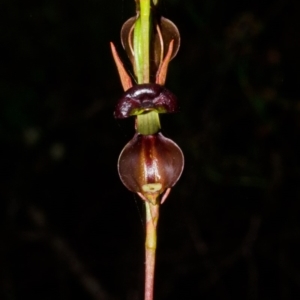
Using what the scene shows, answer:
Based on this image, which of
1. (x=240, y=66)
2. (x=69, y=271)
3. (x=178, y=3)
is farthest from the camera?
(x=69, y=271)

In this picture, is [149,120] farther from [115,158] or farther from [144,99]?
[115,158]

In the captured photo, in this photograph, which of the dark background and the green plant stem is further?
the dark background

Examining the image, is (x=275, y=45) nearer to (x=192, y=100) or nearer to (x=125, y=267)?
(x=192, y=100)

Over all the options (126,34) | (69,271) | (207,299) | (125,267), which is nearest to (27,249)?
(69,271)

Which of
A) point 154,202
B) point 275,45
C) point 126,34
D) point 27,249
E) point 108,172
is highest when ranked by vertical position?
point 275,45

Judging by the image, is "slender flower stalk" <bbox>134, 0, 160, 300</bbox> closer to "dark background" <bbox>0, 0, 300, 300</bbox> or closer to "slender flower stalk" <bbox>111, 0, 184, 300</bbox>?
"slender flower stalk" <bbox>111, 0, 184, 300</bbox>

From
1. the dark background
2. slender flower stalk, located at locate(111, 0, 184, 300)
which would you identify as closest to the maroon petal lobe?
slender flower stalk, located at locate(111, 0, 184, 300)

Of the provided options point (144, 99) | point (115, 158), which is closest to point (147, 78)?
point (144, 99)
